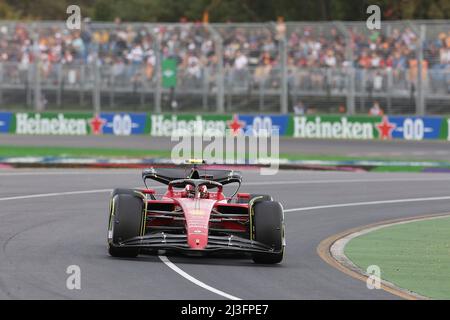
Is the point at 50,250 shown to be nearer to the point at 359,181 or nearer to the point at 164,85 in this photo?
the point at 359,181

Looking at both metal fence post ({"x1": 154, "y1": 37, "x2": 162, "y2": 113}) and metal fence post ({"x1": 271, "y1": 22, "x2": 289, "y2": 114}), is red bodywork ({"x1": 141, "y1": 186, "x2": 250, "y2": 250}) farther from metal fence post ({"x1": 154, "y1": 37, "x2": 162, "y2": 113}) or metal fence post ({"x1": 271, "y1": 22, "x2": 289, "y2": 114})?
metal fence post ({"x1": 154, "y1": 37, "x2": 162, "y2": 113})

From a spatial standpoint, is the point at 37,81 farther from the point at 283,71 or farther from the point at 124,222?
the point at 124,222

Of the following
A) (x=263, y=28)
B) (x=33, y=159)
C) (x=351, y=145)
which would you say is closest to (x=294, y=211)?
(x=33, y=159)

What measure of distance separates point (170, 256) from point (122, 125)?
22206mm

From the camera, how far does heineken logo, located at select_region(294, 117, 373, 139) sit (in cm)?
3488

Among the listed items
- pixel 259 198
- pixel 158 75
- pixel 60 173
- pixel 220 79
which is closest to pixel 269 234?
pixel 259 198

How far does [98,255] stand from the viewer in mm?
14250

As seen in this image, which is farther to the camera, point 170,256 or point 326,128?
point 326,128

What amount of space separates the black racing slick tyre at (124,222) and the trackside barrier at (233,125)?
18.7m

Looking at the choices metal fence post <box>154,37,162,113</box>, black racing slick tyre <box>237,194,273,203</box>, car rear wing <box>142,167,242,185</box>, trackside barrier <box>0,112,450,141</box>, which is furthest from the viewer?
metal fence post <box>154,37,162,113</box>

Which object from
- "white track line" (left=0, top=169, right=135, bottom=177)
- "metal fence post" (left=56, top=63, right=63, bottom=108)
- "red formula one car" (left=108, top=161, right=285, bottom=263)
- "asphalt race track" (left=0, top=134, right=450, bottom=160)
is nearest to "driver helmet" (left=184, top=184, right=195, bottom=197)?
"red formula one car" (left=108, top=161, right=285, bottom=263)

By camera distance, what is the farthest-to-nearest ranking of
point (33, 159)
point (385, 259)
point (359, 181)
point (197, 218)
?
point (33, 159)
point (359, 181)
point (385, 259)
point (197, 218)

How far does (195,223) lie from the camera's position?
13.8 m
